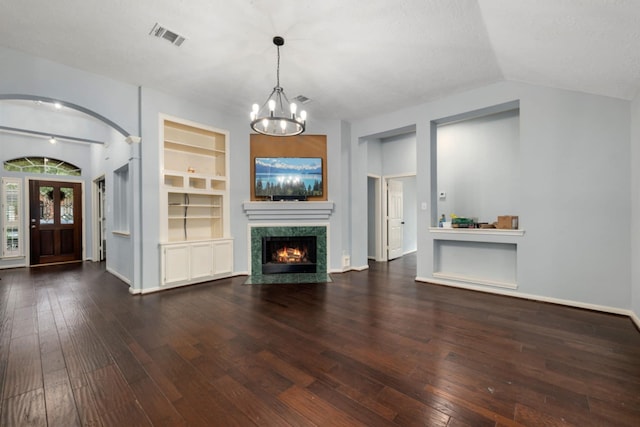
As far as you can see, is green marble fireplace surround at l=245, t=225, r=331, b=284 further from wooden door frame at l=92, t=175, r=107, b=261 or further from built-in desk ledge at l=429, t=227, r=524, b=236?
wooden door frame at l=92, t=175, r=107, b=261

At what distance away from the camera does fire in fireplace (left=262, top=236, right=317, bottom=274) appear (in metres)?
5.38

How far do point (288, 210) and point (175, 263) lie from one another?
2.12m

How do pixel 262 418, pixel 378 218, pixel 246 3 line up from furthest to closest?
pixel 378 218
pixel 246 3
pixel 262 418

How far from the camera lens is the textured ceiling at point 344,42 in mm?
2369

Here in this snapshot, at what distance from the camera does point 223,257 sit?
4926mm

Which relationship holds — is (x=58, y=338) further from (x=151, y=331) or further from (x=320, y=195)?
(x=320, y=195)

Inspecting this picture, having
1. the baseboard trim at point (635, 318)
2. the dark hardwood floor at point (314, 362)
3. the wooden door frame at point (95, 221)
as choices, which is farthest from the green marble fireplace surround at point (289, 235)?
the wooden door frame at point (95, 221)

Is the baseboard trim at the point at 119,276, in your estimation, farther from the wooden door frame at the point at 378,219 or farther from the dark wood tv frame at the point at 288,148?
the wooden door frame at the point at 378,219

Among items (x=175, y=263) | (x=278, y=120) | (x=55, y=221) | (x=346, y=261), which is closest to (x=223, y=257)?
(x=175, y=263)

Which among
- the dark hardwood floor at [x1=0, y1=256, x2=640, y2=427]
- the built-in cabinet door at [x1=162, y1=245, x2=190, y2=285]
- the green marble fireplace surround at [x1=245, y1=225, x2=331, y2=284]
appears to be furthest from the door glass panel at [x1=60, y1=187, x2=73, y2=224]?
the green marble fireplace surround at [x1=245, y1=225, x2=331, y2=284]

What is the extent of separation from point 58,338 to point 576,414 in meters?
4.14

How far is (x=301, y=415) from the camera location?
1.59m

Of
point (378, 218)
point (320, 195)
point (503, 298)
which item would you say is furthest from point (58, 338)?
point (378, 218)

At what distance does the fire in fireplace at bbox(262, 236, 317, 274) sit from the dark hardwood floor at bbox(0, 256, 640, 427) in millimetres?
1590
